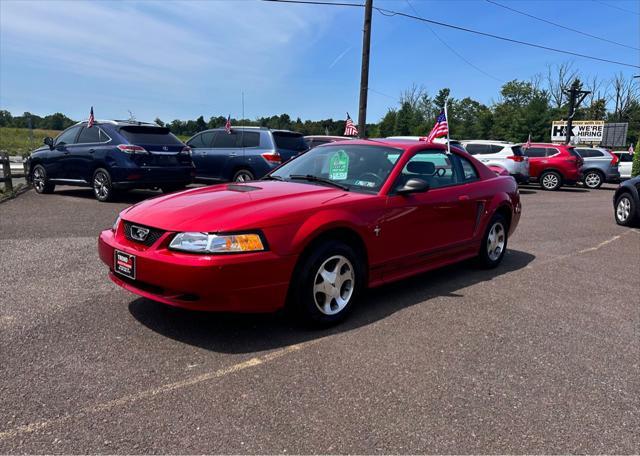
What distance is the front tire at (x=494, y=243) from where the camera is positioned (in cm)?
565

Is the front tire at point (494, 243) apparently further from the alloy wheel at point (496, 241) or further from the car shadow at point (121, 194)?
the car shadow at point (121, 194)

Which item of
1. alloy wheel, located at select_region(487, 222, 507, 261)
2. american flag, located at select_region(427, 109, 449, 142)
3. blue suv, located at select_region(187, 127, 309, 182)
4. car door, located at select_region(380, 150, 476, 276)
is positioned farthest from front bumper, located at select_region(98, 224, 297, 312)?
blue suv, located at select_region(187, 127, 309, 182)

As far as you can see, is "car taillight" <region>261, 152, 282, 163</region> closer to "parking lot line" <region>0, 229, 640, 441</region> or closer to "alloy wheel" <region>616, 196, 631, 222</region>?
"alloy wheel" <region>616, 196, 631, 222</region>

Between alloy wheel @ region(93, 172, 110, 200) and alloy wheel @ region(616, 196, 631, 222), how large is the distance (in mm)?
10390

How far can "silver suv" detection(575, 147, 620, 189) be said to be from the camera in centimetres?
1998

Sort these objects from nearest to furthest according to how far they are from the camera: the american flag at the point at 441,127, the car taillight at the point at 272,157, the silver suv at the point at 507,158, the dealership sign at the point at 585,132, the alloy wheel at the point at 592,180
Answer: the american flag at the point at 441,127 < the car taillight at the point at 272,157 < the silver suv at the point at 507,158 < the alloy wheel at the point at 592,180 < the dealership sign at the point at 585,132

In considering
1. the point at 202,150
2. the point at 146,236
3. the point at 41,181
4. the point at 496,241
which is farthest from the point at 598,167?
the point at 146,236

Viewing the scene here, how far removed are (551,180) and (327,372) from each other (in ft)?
58.8

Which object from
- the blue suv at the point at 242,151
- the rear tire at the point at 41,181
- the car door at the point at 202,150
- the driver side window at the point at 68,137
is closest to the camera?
the driver side window at the point at 68,137

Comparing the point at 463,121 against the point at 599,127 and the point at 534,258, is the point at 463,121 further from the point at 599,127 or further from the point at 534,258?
the point at 534,258

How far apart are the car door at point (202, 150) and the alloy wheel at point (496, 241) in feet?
25.6

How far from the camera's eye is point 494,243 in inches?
230

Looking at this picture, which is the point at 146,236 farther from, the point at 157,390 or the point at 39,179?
the point at 39,179

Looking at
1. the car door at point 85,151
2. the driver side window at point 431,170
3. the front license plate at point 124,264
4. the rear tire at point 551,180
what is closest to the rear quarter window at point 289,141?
the car door at point 85,151
